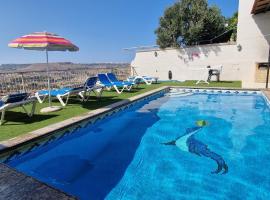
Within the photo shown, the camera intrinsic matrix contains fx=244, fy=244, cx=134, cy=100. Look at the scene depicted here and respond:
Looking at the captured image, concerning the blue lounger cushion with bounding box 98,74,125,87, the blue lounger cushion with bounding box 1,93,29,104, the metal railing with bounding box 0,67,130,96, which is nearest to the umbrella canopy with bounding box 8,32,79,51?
the blue lounger cushion with bounding box 1,93,29,104

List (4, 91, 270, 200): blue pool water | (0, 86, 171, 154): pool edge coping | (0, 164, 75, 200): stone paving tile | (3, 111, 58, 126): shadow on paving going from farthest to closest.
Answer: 1. (3, 111, 58, 126): shadow on paving
2. (0, 86, 171, 154): pool edge coping
3. (4, 91, 270, 200): blue pool water
4. (0, 164, 75, 200): stone paving tile

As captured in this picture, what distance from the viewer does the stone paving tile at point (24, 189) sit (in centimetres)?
210

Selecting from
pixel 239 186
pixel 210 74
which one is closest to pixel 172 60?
pixel 210 74

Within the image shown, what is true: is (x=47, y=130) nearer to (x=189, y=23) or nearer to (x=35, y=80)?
(x=35, y=80)

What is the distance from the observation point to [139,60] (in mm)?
18594

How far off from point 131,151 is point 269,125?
12.5 feet

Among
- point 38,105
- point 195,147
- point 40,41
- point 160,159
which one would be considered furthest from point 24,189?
point 38,105

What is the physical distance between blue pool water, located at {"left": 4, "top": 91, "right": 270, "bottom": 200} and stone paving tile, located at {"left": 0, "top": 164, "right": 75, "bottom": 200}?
98cm

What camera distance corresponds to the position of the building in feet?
39.5

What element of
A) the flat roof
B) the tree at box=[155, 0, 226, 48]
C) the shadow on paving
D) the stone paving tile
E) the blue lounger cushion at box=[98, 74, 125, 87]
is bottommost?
the stone paving tile

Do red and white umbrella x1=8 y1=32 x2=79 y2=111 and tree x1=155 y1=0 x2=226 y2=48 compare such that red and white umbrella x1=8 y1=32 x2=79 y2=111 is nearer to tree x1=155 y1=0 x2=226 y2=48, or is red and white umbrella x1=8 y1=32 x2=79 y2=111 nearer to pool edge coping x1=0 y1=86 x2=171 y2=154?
pool edge coping x1=0 y1=86 x2=171 y2=154

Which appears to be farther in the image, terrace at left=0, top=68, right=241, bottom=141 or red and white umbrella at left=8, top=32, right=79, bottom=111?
red and white umbrella at left=8, top=32, right=79, bottom=111

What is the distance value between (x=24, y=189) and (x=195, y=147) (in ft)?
11.2

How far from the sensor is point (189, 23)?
1956 cm
